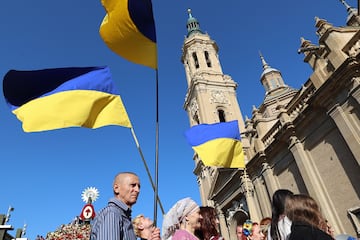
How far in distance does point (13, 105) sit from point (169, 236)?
358 centimetres

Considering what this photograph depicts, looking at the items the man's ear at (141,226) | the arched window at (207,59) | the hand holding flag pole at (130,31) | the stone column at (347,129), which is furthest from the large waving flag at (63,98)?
the arched window at (207,59)

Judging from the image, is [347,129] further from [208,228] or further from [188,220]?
[188,220]

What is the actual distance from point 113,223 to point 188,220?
1.09m

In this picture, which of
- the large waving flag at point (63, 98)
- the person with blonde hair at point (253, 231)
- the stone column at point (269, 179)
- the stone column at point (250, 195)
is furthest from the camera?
the stone column at point (250, 195)

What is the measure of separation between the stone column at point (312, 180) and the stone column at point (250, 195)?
502 centimetres

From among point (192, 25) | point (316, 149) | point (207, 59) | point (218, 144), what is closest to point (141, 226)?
point (218, 144)

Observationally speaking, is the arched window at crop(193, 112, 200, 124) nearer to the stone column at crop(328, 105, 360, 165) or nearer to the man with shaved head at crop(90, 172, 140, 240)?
the stone column at crop(328, 105, 360, 165)

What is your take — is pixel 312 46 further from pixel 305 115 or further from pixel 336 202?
pixel 336 202

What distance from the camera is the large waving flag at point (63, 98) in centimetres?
438

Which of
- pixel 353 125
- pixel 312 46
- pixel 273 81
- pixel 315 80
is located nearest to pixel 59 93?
pixel 353 125

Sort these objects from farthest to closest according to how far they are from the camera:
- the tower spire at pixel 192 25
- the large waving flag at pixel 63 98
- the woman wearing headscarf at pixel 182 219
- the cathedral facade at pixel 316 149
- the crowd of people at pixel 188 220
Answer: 1. the tower spire at pixel 192 25
2. the cathedral facade at pixel 316 149
3. the large waving flag at pixel 63 98
4. the woman wearing headscarf at pixel 182 219
5. the crowd of people at pixel 188 220

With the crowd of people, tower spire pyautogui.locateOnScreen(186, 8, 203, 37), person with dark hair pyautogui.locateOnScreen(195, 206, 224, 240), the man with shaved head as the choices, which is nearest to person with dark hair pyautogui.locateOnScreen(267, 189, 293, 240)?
the crowd of people

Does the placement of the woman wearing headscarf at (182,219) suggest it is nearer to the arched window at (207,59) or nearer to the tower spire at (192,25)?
the arched window at (207,59)

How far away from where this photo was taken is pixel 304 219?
2.48 metres
